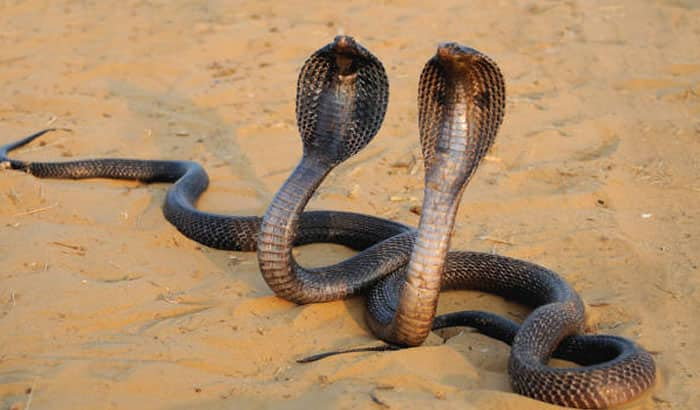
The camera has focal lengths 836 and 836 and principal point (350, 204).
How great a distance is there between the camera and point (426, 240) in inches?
135

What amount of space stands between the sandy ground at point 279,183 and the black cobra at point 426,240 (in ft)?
0.36

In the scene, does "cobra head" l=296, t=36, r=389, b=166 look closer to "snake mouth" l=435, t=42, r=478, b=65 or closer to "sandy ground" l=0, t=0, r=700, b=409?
"snake mouth" l=435, t=42, r=478, b=65

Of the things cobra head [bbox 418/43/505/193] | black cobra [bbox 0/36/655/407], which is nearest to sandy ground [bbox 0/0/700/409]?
black cobra [bbox 0/36/655/407]

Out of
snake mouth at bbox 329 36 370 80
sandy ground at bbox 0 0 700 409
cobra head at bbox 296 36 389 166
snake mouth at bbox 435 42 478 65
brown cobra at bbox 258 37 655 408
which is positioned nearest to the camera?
snake mouth at bbox 435 42 478 65

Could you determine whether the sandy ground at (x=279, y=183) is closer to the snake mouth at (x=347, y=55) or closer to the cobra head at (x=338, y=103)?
the cobra head at (x=338, y=103)

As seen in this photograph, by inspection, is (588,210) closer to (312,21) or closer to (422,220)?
(422,220)

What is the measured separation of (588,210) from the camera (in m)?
5.42

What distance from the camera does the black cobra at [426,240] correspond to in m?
3.31

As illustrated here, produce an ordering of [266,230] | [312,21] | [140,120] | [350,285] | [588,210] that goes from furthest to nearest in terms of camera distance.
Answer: [312,21], [140,120], [588,210], [350,285], [266,230]

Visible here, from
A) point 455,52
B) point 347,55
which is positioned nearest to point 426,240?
point 455,52

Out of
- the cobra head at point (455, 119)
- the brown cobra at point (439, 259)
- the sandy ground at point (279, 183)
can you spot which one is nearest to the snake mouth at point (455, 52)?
the brown cobra at point (439, 259)

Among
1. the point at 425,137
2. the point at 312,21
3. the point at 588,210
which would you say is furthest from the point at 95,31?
the point at 425,137

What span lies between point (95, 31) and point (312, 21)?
2.60 metres

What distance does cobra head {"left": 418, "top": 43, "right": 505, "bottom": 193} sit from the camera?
10.9ft
